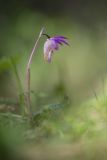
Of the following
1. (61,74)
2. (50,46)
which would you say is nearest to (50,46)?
A: (50,46)

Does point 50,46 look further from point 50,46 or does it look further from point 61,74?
point 61,74

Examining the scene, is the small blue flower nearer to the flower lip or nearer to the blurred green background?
the flower lip

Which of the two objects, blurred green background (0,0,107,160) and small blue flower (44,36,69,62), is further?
small blue flower (44,36,69,62)

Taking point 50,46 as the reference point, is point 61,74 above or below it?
above

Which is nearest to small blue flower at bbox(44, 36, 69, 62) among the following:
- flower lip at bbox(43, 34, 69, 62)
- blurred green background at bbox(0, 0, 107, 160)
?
flower lip at bbox(43, 34, 69, 62)

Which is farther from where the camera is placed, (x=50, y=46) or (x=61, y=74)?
(x=61, y=74)

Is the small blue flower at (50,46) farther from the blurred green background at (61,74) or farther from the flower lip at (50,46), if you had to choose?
the blurred green background at (61,74)

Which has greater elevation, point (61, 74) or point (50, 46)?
point (61, 74)

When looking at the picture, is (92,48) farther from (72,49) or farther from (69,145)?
(69,145)

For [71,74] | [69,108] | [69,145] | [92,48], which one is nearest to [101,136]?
[69,145]
